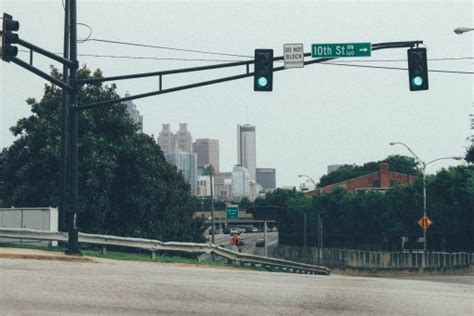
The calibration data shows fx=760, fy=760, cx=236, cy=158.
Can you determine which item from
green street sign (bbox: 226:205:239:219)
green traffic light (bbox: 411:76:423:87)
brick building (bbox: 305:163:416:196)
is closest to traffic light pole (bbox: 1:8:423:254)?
green traffic light (bbox: 411:76:423:87)

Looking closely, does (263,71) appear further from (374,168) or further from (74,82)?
(374,168)

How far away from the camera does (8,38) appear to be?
71.1 ft

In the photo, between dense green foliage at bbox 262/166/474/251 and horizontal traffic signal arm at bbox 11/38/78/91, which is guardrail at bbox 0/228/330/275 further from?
dense green foliage at bbox 262/166/474/251

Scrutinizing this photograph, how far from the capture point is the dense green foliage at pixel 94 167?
127ft

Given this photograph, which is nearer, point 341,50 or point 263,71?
point 341,50

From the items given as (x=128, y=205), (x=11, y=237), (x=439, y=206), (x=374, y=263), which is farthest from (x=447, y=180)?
(x=11, y=237)

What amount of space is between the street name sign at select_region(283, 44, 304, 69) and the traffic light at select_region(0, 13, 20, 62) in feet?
26.2

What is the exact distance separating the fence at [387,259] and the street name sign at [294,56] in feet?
103

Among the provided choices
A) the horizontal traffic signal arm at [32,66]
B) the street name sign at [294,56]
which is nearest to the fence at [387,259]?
the street name sign at [294,56]

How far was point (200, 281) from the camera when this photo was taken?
18094 millimetres

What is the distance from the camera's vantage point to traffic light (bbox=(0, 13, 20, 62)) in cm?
2156

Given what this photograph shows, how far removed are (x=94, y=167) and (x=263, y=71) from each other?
57.1ft

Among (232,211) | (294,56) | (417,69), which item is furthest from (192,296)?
(232,211)

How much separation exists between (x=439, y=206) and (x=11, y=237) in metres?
47.6
